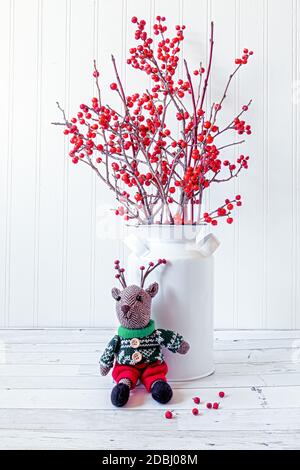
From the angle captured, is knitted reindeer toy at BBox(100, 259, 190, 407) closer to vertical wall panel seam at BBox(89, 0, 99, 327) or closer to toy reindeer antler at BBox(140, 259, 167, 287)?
toy reindeer antler at BBox(140, 259, 167, 287)

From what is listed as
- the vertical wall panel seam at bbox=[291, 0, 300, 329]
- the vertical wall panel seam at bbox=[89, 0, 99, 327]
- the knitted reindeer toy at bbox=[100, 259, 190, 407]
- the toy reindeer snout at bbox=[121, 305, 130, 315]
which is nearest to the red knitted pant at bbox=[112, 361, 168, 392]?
the knitted reindeer toy at bbox=[100, 259, 190, 407]

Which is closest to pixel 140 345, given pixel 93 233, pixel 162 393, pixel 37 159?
pixel 162 393

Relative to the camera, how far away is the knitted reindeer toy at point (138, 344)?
96 cm

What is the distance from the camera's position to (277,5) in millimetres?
1432

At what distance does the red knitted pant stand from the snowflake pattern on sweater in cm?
1

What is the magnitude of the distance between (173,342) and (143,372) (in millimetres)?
90

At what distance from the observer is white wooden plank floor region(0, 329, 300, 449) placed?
75cm

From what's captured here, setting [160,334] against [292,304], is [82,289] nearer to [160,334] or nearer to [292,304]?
[160,334]

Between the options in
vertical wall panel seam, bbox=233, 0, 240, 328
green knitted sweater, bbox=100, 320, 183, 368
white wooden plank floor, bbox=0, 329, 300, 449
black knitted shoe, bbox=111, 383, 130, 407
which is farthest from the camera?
vertical wall panel seam, bbox=233, 0, 240, 328

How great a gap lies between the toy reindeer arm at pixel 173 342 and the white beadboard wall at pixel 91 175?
1.50 ft

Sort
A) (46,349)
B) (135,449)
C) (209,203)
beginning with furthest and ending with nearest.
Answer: (209,203)
(46,349)
(135,449)

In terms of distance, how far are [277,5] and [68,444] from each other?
1365mm

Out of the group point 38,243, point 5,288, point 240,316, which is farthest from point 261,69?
point 5,288

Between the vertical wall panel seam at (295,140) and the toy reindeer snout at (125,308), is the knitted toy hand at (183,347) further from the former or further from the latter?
the vertical wall panel seam at (295,140)
